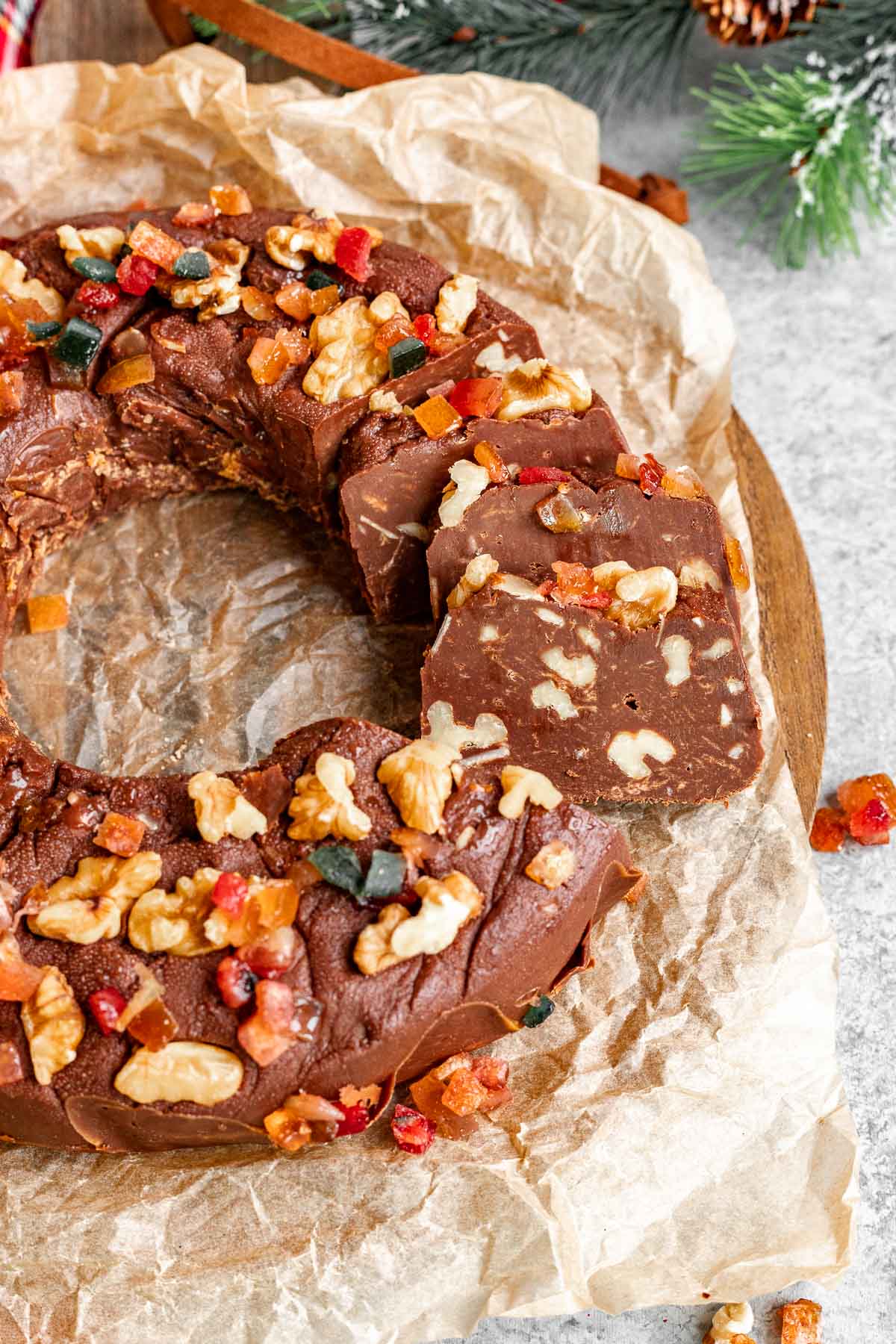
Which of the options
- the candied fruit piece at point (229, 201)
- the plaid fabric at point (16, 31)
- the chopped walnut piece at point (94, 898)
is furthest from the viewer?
the plaid fabric at point (16, 31)

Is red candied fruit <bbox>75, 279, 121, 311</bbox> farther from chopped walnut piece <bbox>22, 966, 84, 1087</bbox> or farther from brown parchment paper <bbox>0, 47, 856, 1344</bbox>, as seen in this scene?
chopped walnut piece <bbox>22, 966, 84, 1087</bbox>

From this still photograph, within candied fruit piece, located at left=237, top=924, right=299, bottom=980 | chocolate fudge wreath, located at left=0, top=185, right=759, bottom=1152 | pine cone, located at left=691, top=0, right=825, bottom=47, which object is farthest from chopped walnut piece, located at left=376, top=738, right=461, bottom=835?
pine cone, located at left=691, top=0, right=825, bottom=47

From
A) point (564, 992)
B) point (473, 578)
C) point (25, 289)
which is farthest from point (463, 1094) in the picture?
point (25, 289)

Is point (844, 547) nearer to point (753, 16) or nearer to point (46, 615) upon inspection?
point (753, 16)

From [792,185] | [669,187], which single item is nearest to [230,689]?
[669,187]

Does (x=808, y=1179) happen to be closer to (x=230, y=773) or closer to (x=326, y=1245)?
(x=326, y=1245)

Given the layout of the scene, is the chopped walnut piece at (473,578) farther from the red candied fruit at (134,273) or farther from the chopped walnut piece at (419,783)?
the red candied fruit at (134,273)

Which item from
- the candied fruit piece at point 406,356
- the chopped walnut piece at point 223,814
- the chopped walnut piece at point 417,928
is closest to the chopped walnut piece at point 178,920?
the chopped walnut piece at point 223,814
